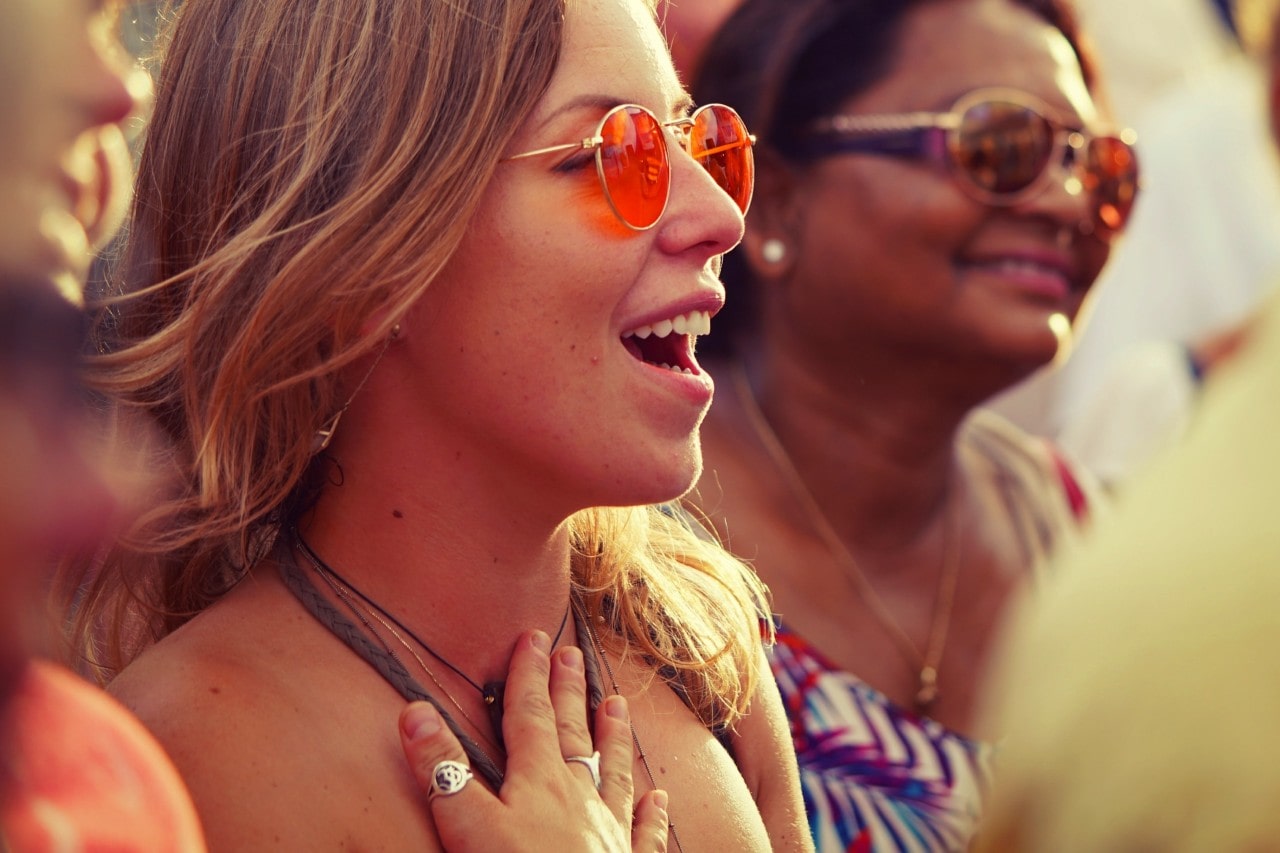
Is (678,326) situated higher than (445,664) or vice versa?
(678,326)

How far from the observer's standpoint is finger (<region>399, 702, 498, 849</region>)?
1760 millimetres

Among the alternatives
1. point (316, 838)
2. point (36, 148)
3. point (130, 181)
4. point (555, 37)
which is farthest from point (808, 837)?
point (36, 148)

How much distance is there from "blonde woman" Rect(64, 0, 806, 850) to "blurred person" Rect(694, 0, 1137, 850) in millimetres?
1185

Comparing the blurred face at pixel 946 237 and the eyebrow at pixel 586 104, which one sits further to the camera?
the blurred face at pixel 946 237

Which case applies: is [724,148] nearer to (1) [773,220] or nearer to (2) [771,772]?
(2) [771,772]

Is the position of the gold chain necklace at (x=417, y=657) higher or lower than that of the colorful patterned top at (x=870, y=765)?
higher

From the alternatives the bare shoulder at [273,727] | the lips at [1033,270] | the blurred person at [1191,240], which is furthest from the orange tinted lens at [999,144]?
the blurred person at [1191,240]

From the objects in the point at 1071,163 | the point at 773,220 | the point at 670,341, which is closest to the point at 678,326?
the point at 670,341

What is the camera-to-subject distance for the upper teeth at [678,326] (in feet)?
6.79

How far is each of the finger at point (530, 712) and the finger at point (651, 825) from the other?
145mm

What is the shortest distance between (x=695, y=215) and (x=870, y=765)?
1.34m

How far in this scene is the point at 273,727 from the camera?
1.78 m

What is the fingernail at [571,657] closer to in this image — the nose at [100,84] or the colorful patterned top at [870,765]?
the colorful patterned top at [870,765]

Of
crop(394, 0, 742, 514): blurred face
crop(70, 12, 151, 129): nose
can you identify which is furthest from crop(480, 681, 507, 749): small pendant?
crop(70, 12, 151, 129): nose
